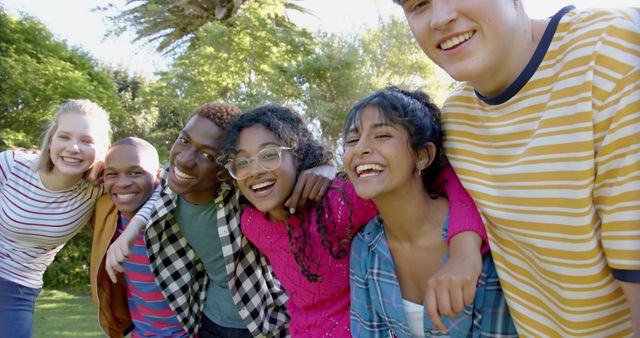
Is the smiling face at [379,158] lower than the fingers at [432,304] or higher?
higher

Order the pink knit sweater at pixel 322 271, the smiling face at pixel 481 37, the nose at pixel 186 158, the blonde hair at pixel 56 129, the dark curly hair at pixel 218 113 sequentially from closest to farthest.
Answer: the smiling face at pixel 481 37
the pink knit sweater at pixel 322 271
the nose at pixel 186 158
the dark curly hair at pixel 218 113
the blonde hair at pixel 56 129

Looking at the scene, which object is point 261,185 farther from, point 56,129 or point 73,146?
point 56,129

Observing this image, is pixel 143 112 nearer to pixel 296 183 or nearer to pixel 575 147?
pixel 296 183

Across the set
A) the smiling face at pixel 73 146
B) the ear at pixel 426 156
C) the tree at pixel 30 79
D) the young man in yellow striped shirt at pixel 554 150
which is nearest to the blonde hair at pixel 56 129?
the smiling face at pixel 73 146

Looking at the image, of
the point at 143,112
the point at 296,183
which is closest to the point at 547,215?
the point at 296,183

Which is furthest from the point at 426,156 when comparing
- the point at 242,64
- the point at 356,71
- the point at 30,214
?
the point at 242,64

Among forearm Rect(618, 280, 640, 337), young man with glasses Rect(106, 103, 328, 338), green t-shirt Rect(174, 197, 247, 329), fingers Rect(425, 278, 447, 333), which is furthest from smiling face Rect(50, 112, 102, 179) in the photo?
forearm Rect(618, 280, 640, 337)

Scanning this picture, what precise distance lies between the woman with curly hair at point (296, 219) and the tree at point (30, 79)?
10.3 metres

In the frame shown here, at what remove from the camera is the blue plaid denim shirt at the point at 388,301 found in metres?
1.97

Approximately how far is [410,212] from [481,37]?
83 centimetres

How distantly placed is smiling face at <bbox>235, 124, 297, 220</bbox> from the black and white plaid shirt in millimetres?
361

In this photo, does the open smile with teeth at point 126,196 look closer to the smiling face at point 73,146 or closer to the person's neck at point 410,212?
the smiling face at point 73,146

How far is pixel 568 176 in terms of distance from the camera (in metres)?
1.49

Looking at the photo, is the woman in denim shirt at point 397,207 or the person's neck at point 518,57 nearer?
the person's neck at point 518,57
